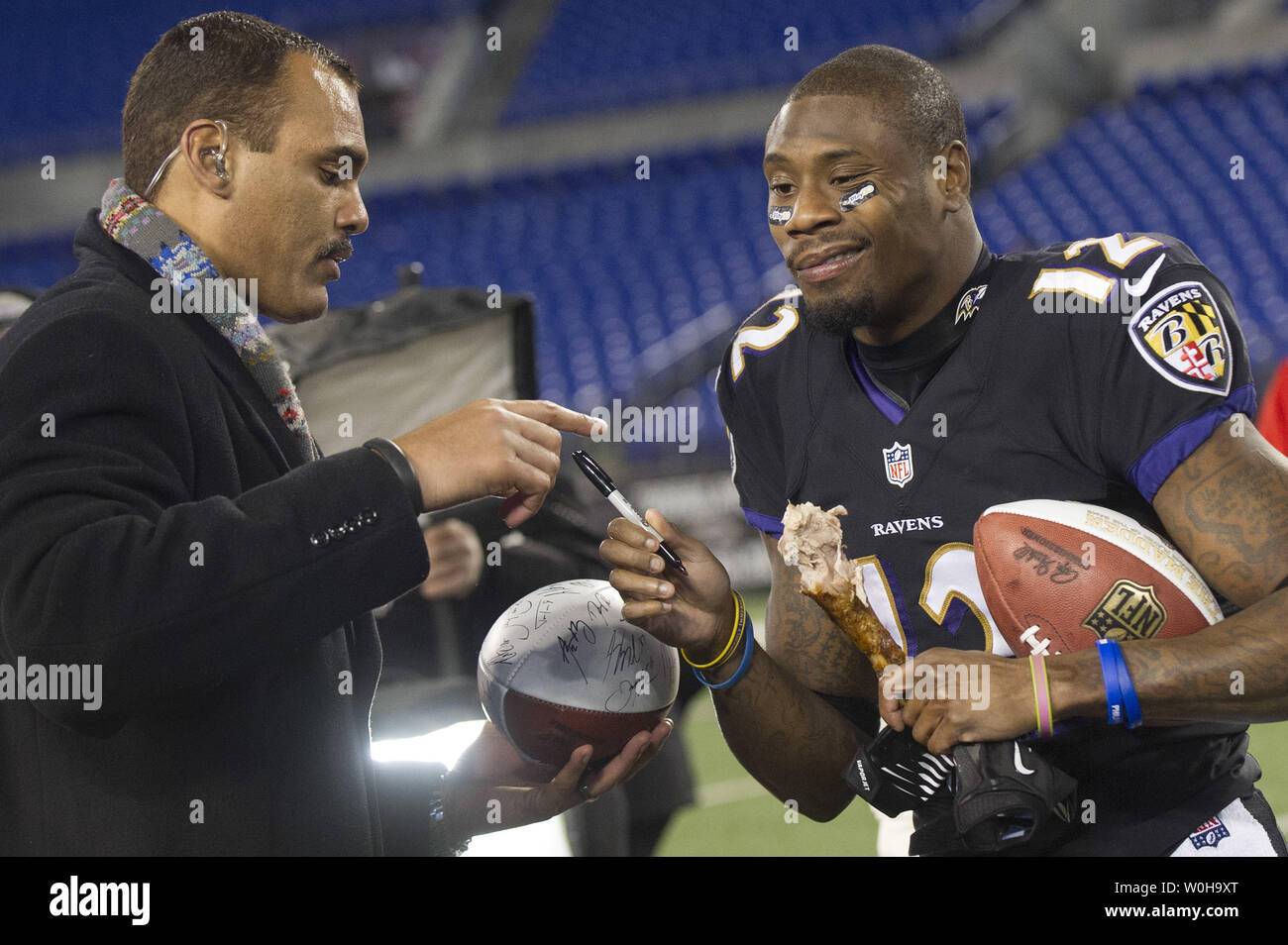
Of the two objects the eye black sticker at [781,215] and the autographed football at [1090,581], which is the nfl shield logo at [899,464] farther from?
the eye black sticker at [781,215]

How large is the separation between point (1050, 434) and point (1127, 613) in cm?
33

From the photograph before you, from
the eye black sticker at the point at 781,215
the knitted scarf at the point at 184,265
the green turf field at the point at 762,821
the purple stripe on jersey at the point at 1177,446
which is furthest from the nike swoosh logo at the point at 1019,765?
the green turf field at the point at 762,821

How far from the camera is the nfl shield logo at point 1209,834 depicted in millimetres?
2106

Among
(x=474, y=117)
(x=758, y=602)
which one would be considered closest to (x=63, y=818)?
(x=758, y=602)

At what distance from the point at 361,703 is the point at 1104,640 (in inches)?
43.5

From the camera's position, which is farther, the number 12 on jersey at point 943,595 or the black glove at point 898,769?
the number 12 on jersey at point 943,595

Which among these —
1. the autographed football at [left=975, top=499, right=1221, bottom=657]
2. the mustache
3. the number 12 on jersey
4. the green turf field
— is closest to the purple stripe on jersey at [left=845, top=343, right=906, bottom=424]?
the number 12 on jersey

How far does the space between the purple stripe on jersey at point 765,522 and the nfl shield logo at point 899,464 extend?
27 cm

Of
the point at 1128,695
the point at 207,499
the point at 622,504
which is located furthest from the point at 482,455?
the point at 1128,695

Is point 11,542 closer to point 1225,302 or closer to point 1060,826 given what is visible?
point 1060,826

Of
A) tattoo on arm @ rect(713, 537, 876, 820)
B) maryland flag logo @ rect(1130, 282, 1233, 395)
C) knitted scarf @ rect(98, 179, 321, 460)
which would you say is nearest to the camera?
knitted scarf @ rect(98, 179, 321, 460)

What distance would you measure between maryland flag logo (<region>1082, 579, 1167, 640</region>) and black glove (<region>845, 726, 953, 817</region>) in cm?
32

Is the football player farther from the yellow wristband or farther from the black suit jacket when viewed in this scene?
the black suit jacket

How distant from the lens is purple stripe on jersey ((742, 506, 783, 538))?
253 cm
